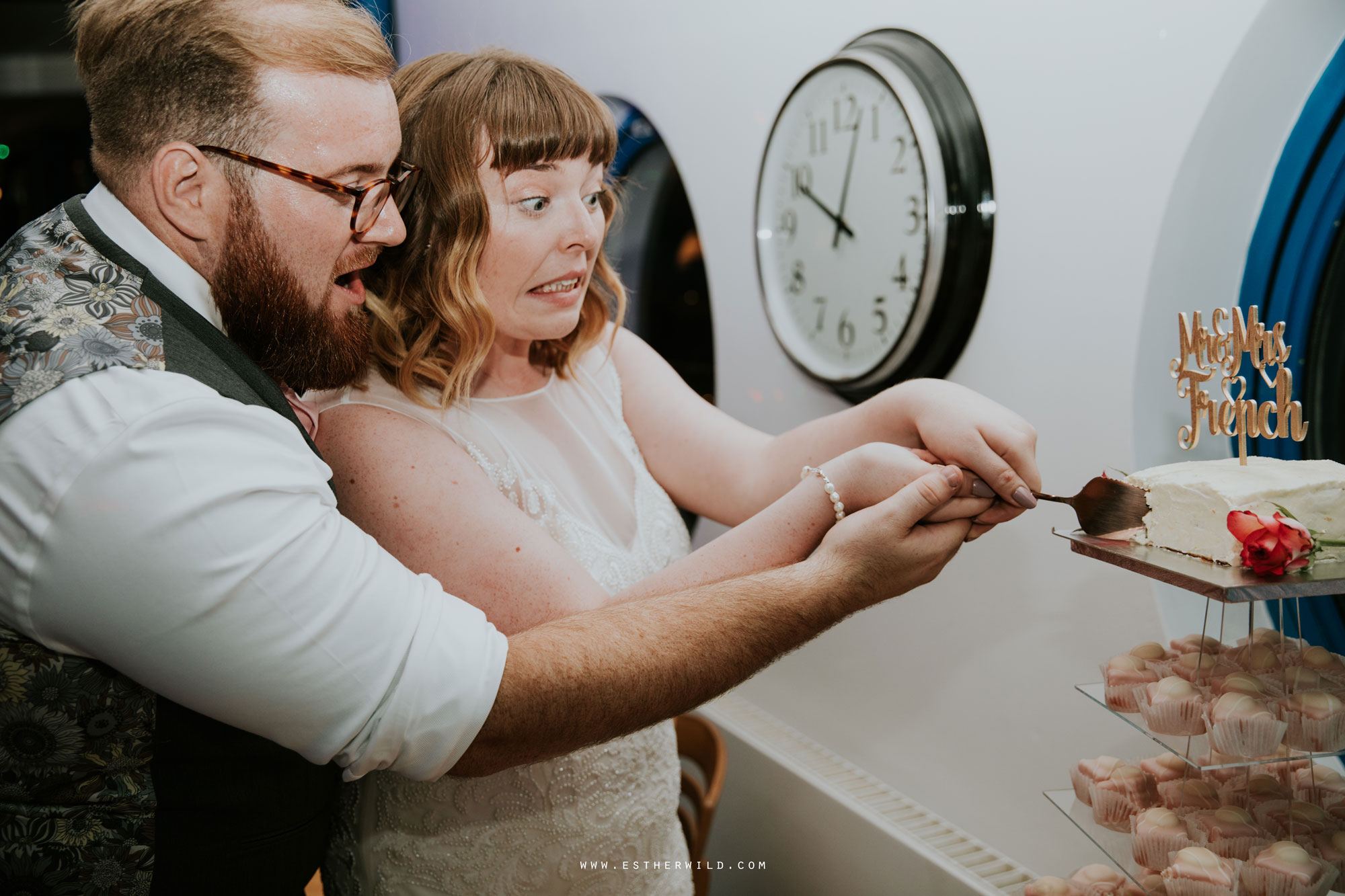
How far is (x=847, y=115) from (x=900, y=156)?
20 cm

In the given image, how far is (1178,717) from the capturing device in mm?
924

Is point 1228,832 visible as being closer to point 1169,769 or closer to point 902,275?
point 1169,769

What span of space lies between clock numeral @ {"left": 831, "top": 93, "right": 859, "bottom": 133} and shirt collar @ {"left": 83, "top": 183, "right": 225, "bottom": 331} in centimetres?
151

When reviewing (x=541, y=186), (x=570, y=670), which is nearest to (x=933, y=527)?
(x=570, y=670)

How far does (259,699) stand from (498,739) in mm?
229

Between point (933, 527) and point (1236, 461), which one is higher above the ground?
point (1236, 461)

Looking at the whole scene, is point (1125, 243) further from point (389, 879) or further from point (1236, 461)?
point (389, 879)

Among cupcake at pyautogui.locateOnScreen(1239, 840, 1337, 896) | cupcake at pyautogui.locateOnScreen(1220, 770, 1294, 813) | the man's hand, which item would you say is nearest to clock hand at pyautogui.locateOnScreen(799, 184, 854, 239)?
the man's hand

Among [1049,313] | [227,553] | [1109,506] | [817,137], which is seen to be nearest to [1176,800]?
[1109,506]

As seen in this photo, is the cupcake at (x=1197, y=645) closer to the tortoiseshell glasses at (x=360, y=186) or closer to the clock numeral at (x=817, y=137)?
the tortoiseshell glasses at (x=360, y=186)

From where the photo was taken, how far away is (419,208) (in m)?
1.30

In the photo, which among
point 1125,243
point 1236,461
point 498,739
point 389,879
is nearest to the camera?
point 498,739

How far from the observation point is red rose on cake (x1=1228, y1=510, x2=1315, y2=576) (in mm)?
820

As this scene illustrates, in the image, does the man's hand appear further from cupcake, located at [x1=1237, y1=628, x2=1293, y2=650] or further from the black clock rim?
the black clock rim
